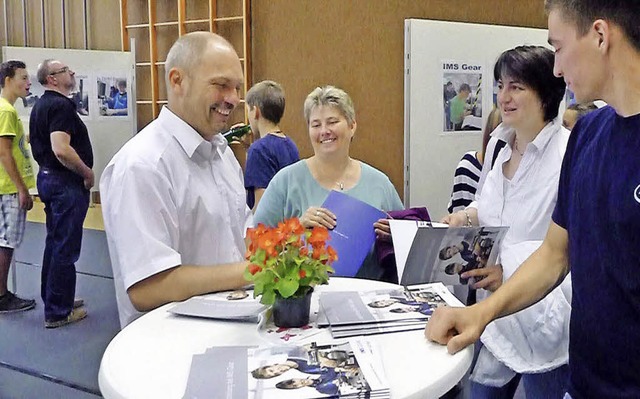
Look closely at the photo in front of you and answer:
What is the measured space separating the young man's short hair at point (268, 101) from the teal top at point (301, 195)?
3.72 feet

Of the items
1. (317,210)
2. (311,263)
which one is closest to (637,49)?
(311,263)

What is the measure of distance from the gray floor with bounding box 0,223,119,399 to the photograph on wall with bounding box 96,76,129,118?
1.84 metres

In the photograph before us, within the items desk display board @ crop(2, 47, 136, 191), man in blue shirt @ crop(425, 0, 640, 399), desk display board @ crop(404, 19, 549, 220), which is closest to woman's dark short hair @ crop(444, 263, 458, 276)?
man in blue shirt @ crop(425, 0, 640, 399)

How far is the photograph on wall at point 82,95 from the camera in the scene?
20.7ft

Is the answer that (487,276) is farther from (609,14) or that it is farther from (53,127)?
(53,127)

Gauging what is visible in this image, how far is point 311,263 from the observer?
1402 mm

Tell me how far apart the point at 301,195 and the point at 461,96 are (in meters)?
2.37

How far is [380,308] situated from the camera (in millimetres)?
1492

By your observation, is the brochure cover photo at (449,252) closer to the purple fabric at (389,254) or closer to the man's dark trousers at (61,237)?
the purple fabric at (389,254)

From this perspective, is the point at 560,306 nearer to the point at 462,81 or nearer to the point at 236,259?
the point at 236,259

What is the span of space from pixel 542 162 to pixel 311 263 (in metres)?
0.93

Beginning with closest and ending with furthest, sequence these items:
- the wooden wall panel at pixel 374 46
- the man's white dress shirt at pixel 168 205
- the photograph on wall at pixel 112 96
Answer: the man's white dress shirt at pixel 168 205 → the wooden wall panel at pixel 374 46 → the photograph on wall at pixel 112 96

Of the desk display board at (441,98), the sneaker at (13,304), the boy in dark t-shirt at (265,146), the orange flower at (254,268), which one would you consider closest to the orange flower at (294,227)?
the orange flower at (254,268)

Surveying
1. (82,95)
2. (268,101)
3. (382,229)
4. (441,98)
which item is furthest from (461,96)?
(82,95)
